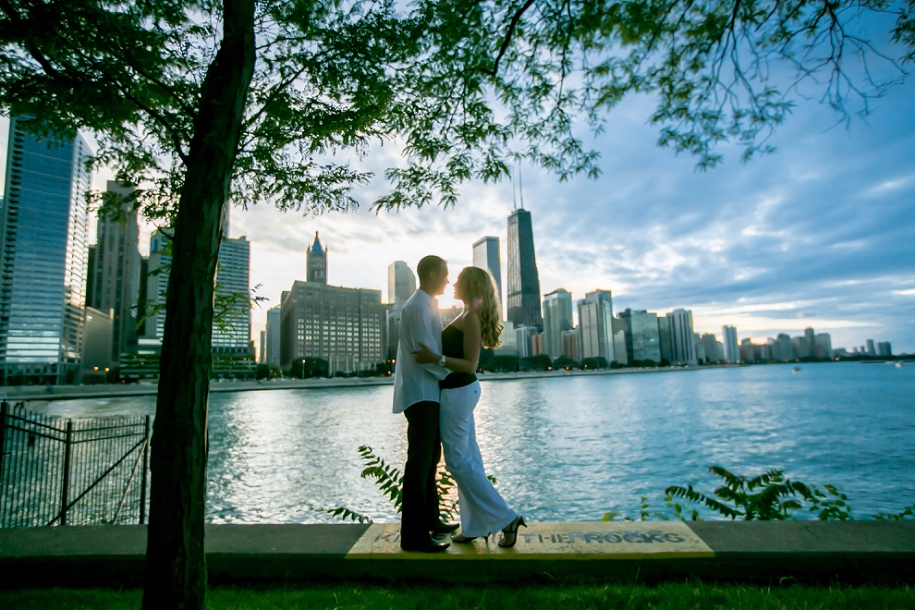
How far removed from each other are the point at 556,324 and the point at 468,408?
640 feet

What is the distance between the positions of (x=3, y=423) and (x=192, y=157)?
4991 millimetres

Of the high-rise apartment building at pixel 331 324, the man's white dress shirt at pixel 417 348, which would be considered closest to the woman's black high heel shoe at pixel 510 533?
the man's white dress shirt at pixel 417 348

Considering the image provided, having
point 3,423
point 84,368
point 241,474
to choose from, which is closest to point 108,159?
point 3,423

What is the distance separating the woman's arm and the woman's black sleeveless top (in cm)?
5

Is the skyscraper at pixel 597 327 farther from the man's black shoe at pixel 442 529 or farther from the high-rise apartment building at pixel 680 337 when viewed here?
the man's black shoe at pixel 442 529

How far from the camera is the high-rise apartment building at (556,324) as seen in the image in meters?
192

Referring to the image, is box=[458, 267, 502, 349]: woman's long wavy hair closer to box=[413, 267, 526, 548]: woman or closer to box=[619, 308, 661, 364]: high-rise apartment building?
box=[413, 267, 526, 548]: woman

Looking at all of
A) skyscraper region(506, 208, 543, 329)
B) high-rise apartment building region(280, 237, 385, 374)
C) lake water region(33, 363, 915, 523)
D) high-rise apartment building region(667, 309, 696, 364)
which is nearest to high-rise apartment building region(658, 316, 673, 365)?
high-rise apartment building region(667, 309, 696, 364)

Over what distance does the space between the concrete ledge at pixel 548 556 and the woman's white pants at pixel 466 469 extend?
179 millimetres

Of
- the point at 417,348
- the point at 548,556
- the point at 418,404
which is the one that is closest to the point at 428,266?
the point at 417,348

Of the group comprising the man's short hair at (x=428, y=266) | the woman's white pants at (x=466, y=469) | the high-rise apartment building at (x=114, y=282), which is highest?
the high-rise apartment building at (x=114, y=282)

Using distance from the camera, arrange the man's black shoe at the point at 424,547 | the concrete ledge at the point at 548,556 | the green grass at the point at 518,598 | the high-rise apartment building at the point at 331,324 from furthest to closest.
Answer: the high-rise apartment building at the point at 331,324 → the man's black shoe at the point at 424,547 → the concrete ledge at the point at 548,556 → the green grass at the point at 518,598

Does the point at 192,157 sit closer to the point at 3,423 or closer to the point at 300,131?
the point at 300,131

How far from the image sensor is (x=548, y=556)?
2.98 meters
